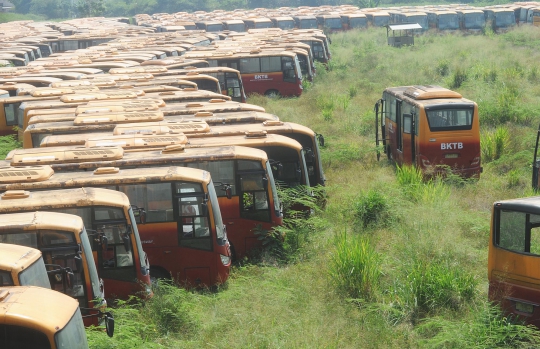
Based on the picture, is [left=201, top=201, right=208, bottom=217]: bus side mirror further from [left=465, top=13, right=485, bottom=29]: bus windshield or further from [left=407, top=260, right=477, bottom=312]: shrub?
[left=465, top=13, right=485, bottom=29]: bus windshield

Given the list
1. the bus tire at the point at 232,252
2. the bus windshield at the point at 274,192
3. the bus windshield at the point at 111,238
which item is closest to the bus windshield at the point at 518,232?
the bus windshield at the point at 111,238

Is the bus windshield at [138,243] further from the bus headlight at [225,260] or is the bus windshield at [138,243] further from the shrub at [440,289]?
the shrub at [440,289]

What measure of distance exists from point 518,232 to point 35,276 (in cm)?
579

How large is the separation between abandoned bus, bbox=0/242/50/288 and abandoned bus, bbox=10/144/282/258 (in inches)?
196

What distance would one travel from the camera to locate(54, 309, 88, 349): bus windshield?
7.50m

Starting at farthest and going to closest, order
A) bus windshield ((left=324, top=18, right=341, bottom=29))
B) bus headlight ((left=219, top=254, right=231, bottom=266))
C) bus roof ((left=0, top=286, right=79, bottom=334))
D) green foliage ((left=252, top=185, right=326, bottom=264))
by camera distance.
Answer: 1. bus windshield ((left=324, top=18, right=341, bottom=29))
2. green foliage ((left=252, top=185, right=326, bottom=264))
3. bus headlight ((left=219, top=254, right=231, bottom=266))
4. bus roof ((left=0, top=286, right=79, bottom=334))

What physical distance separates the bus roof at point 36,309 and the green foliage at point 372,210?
8.89m

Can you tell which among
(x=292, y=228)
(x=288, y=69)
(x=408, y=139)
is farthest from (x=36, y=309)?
(x=288, y=69)

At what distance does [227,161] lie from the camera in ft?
47.5

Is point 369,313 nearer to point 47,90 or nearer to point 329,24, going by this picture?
point 47,90

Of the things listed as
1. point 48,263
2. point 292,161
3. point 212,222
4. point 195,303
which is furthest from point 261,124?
point 48,263

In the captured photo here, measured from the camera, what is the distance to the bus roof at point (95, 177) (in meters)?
12.6

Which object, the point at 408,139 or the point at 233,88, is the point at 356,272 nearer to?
the point at 408,139

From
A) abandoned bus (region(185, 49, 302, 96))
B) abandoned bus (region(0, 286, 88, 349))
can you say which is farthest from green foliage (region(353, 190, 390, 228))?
abandoned bus (region(185, 49, 302, 96))
